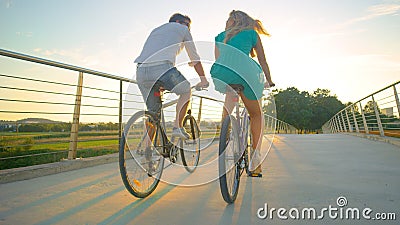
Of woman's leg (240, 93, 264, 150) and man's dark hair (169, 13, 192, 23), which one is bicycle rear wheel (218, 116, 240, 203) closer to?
woman's leg (240, 93, 264, 150)

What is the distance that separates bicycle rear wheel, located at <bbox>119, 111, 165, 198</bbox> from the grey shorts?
0.17m

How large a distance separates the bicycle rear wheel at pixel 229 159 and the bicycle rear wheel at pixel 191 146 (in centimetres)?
87

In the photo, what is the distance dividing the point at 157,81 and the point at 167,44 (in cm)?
31

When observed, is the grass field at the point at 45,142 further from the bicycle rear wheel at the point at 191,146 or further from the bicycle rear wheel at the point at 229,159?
the bicycle rear wheel at the point at 229,159

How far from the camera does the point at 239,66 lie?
7.41ft

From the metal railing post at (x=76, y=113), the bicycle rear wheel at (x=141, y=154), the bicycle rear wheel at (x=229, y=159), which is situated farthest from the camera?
the metal railing post at (x=76, y=113)

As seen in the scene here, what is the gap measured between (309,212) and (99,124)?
3.44m

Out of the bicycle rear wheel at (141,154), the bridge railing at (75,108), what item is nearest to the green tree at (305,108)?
the bridge railing at (75,108)

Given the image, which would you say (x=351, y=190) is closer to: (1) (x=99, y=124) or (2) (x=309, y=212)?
(2) (x=309, y=212)

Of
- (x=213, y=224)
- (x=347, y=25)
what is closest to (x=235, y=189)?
(x=213, y=224)

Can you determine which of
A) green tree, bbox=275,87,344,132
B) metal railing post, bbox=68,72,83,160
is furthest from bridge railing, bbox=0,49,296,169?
green tree, bbox=275,87,344,132

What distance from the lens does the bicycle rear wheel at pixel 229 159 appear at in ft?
5.89

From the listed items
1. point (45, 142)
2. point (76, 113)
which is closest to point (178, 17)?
point (76, 113)

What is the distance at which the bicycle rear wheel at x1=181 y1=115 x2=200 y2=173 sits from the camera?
300 centimetres
